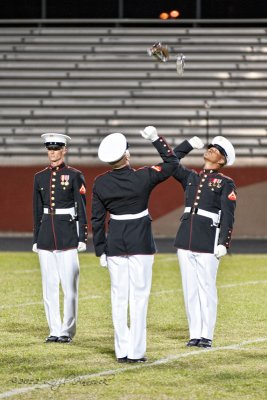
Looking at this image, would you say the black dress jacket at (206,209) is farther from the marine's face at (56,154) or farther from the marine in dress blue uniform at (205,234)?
the marine's face at (56,154)

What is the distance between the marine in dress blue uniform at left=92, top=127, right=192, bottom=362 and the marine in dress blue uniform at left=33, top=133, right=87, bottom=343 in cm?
114

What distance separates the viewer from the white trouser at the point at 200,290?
963cm

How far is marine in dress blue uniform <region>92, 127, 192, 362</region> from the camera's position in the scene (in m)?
8.65

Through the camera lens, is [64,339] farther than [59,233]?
No

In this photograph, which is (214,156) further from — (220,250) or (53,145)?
(53,145)

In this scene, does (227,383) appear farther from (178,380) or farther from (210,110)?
(210,110)

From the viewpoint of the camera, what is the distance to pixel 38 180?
403 inches
